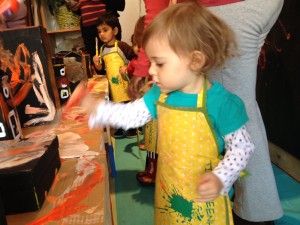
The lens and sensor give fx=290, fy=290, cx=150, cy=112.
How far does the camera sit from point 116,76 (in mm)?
2355

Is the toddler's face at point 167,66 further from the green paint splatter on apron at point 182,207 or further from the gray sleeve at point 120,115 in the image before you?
the green paint splatter on apron at point 182,207

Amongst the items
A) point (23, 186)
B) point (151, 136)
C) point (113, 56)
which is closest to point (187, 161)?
point (23, 186)

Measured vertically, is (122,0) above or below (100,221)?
above

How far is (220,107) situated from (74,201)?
38cm

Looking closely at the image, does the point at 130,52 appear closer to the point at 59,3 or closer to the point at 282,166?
the point at 59,3

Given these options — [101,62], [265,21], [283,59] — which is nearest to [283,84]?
[283,59]

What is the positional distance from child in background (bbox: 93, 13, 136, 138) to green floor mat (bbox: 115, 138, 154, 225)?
1.58 ft

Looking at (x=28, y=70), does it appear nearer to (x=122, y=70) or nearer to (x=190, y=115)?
(x=190, y=115)

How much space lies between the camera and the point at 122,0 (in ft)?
8.07

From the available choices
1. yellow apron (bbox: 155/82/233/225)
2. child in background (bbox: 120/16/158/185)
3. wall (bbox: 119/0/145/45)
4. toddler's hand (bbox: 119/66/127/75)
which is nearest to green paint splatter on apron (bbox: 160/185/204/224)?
yellow apron (bbox: 155/82/233/225)

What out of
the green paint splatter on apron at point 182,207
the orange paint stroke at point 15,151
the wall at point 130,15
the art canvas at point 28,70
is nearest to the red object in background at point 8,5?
the art canvas at point 28,70

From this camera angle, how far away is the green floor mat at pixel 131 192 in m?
1.37

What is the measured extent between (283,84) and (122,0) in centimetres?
153

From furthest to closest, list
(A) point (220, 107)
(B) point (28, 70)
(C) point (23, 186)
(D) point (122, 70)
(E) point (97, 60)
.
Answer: (E) point (97, 60) < (D) point (122, 70) < (B) point (28, 70) < (A) point (220, 107) < (C) point (23, 186)
